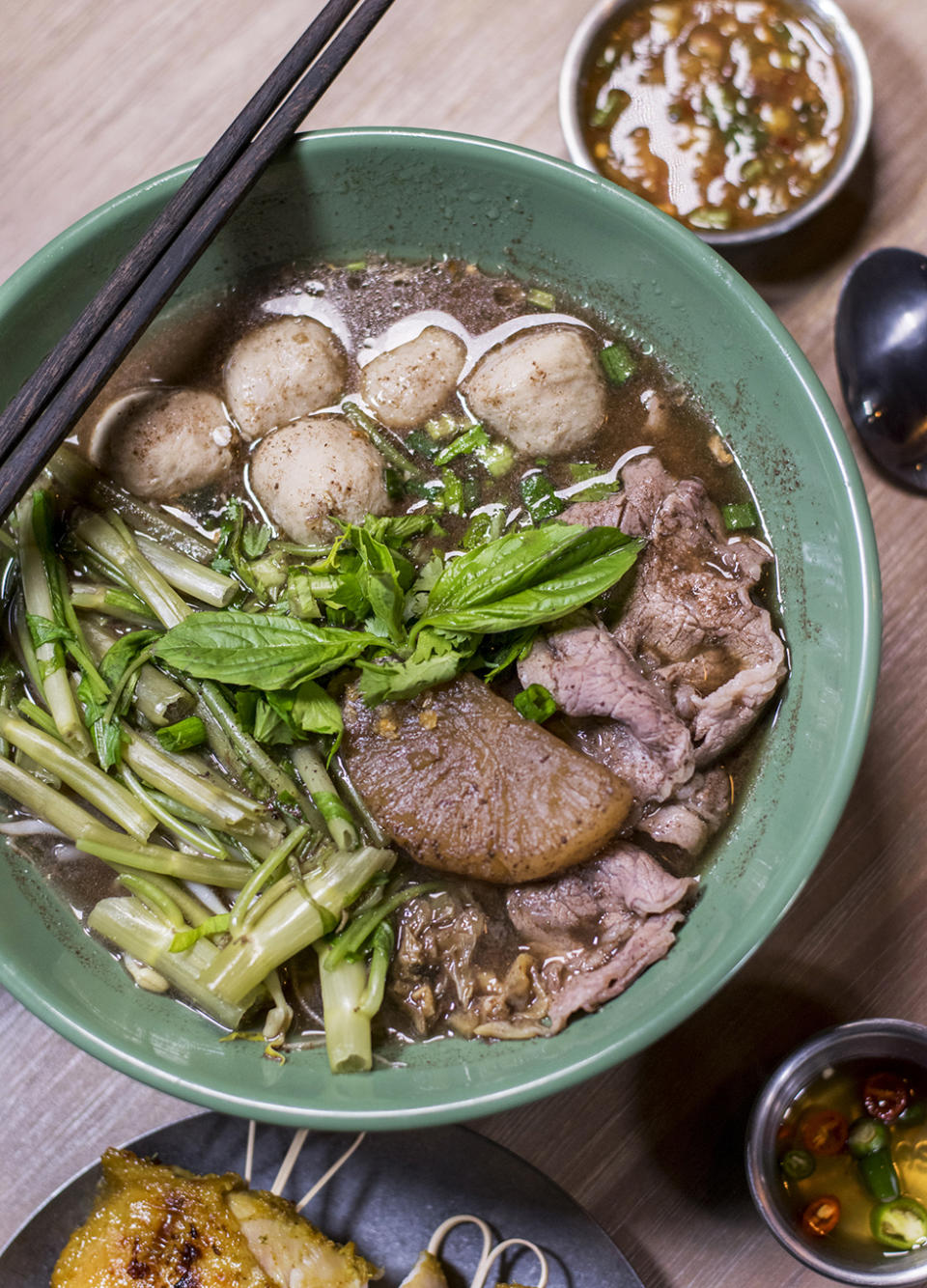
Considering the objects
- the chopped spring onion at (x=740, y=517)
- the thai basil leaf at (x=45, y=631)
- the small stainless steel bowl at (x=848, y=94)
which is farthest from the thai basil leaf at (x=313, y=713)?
the small stainless steel bowl at (x=848, y=94)

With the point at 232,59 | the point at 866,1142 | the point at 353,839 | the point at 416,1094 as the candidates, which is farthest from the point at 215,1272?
the point at 232,59

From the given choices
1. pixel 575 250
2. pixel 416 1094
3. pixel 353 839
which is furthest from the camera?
pixel 575 250

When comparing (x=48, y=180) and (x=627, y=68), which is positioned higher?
(x=48, y=180)

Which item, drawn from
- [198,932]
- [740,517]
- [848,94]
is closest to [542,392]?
[740,517]

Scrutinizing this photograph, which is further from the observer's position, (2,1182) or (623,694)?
(2,1182)

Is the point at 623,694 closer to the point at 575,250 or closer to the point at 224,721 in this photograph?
the point at 224,721

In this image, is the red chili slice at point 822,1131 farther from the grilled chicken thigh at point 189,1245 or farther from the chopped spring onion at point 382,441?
the chopped spring onion at point 382,441

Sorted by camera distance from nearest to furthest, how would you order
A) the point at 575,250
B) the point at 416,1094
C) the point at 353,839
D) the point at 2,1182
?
1. the point at 416,1094
2. the point at 353,839
3. the point at 575,250
4. the point at 2,1182
